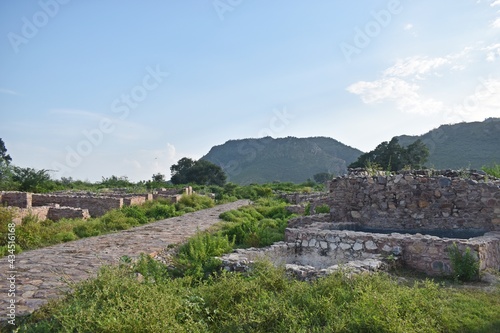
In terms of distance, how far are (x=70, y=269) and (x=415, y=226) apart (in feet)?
24.4

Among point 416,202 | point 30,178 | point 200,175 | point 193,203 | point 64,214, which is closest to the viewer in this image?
point 416,202

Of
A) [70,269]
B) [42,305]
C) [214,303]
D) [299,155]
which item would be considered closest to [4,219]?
[70,269]

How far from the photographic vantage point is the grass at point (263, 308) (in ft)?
11.5

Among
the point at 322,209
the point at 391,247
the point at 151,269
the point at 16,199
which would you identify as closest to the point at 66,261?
the point at 151,269

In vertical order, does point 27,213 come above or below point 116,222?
above

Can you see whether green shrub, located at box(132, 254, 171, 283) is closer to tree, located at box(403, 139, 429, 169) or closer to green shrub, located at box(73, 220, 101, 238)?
green shrub, located at box(73, 220, 101, 238)

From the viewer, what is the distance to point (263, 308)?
13.8ft

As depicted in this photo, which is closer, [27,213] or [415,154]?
[27,213]

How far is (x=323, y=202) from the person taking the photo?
1335 cm

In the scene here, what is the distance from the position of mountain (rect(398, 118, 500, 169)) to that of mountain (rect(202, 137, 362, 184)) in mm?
18356

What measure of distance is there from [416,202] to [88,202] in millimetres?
12577

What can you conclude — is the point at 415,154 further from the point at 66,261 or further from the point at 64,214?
the point at 66,261

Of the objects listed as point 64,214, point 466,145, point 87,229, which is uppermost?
point 466,145

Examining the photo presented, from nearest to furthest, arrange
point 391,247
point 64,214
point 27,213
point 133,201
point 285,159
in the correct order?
point 391,247
point 27,213
point 64,214
point 133,201
point 285,159
